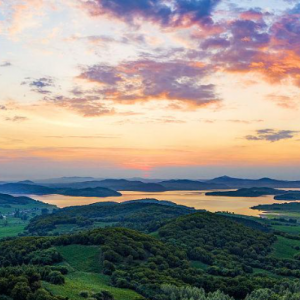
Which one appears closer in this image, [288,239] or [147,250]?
[147,250]

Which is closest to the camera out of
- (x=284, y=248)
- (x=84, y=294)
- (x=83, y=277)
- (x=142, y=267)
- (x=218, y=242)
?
(x=84, y=294)

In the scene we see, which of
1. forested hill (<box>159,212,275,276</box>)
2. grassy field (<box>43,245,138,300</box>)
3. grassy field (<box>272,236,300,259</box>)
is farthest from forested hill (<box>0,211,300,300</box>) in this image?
grassy field (<box>272,236,300,259</box>)

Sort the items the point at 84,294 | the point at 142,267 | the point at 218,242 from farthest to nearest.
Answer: the point at 218,242
the point at 142,267
the point at 84,294

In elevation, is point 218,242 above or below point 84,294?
below

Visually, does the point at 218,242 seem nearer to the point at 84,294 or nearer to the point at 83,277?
the point at 83,277

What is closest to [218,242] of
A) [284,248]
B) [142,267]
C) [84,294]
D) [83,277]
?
[284,248]

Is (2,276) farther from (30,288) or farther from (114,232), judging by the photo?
(114,232)

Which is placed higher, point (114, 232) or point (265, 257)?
point (114, 232)

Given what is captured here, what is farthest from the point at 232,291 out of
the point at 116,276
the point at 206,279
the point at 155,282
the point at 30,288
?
the point at 30,288
